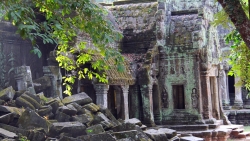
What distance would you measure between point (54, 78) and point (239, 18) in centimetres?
697

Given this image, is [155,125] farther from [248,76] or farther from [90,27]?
[90,27]

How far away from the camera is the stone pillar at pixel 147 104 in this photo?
52.5 ft

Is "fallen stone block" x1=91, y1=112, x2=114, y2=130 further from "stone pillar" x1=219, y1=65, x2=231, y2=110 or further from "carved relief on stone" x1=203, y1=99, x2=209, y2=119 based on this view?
"stone pillar" x1=219, y1=65, x2=231, y2=110

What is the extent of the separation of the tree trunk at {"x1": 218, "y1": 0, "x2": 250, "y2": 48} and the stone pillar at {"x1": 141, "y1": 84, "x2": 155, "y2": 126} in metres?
10.1

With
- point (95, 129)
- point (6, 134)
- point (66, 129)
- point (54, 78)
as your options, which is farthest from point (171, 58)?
point (6, 134)

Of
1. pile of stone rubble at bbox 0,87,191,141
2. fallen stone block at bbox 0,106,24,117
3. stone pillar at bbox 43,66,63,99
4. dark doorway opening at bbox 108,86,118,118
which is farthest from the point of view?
dark doorway opening at bbox 108,86,118,118

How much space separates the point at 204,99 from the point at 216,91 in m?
1.68

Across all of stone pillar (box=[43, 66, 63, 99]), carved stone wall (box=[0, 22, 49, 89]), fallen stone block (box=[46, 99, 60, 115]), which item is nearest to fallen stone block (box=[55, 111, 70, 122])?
fallen stone block (box=[46, 99, 60, 115])

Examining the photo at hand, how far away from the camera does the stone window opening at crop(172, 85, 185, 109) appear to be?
17.3 meters

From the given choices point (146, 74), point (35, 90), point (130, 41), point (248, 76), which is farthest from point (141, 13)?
point (248, 76)

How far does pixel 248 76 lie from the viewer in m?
9.34

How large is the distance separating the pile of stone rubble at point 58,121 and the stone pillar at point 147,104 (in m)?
5.42

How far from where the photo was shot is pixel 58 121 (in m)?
9.02

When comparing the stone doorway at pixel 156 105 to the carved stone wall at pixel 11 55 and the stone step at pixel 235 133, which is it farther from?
the carved stone wall at pixel 11 55
